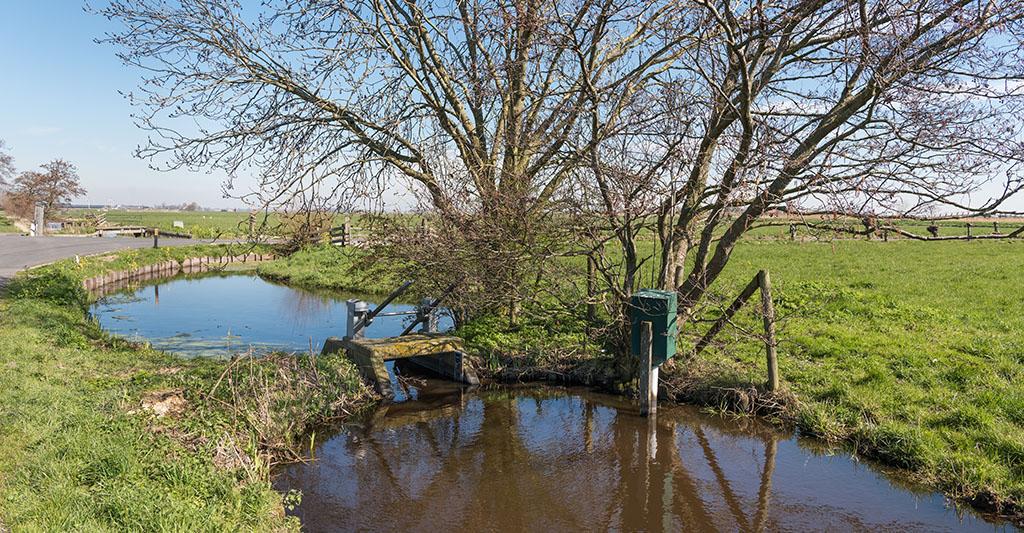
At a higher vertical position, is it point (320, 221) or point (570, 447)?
point (320, 221)

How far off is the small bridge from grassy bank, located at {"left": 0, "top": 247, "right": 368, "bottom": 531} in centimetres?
35

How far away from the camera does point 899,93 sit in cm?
661

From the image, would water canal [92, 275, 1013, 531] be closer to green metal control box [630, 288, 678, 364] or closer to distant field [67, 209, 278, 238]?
green metal control box [630, 288, 678, 364]

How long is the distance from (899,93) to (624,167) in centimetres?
307

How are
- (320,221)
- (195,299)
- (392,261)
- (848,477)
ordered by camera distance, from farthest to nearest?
(195,299), (392,261), (320,221), (848,477)

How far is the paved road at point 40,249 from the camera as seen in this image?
1911 cm

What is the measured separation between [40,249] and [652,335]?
26508 millimetres

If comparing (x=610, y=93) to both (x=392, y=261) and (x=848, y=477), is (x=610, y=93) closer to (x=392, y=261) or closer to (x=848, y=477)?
(x=392, y=261)

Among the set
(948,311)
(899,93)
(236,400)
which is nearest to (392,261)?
(236,400)

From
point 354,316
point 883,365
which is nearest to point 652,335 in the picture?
point 883,365

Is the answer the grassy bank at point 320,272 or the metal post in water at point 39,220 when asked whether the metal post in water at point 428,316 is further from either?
the metal post in water at point 39,220

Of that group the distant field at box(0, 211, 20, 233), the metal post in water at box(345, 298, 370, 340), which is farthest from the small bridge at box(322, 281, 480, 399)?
the distant field at box(0, 211, 20, 233)

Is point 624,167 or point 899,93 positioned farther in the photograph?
point 624,167

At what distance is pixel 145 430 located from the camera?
5555 millimetres
